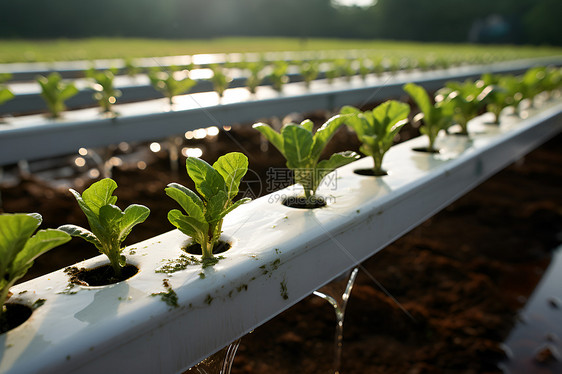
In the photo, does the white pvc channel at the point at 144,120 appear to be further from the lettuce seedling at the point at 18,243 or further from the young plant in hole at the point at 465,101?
the lettuce seedling at the point at 18,243

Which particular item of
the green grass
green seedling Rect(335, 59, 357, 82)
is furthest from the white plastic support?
the green grass

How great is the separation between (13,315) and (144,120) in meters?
2.02

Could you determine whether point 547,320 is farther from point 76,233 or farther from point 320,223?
point 76,233

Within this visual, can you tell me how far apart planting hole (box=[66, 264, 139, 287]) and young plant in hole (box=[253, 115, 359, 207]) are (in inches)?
19.2

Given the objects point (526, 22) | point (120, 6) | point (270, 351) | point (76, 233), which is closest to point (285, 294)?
point (76, 233)

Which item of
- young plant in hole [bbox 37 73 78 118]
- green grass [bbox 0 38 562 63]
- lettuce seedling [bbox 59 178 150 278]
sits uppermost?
green grass [bbox 0 38 562 63]

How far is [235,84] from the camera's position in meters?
4.75

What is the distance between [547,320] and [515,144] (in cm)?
110

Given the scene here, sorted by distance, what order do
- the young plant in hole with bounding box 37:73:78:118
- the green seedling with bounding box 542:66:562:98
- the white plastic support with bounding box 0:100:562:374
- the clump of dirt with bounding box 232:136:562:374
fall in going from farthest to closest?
the green seedling with bounding box 542:66:562:98, the young plant in hole with bounding box 37:73:78:118, the clump of dirt with bounding box 232:136:562:374, the white plastic support with bounding box 0:100:562:374

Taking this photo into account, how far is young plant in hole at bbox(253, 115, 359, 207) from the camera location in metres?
1.18

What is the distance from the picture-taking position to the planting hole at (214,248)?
100 centimetres

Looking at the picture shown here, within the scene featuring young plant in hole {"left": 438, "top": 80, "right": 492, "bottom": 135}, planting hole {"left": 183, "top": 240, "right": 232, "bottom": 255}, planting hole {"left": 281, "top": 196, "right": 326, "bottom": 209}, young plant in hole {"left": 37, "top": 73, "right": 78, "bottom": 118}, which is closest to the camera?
planting hole {"left": 183, "top": 240, "right": 232, "bottom": 255}

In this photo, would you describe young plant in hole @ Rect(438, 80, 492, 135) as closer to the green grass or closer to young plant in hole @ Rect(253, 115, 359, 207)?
young plant in hole @ Rect(253, 115, 359, 207)

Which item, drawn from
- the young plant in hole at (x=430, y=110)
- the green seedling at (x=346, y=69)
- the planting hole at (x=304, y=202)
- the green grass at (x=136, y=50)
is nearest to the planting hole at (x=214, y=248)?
the planting hole at (x=304, y=202)
